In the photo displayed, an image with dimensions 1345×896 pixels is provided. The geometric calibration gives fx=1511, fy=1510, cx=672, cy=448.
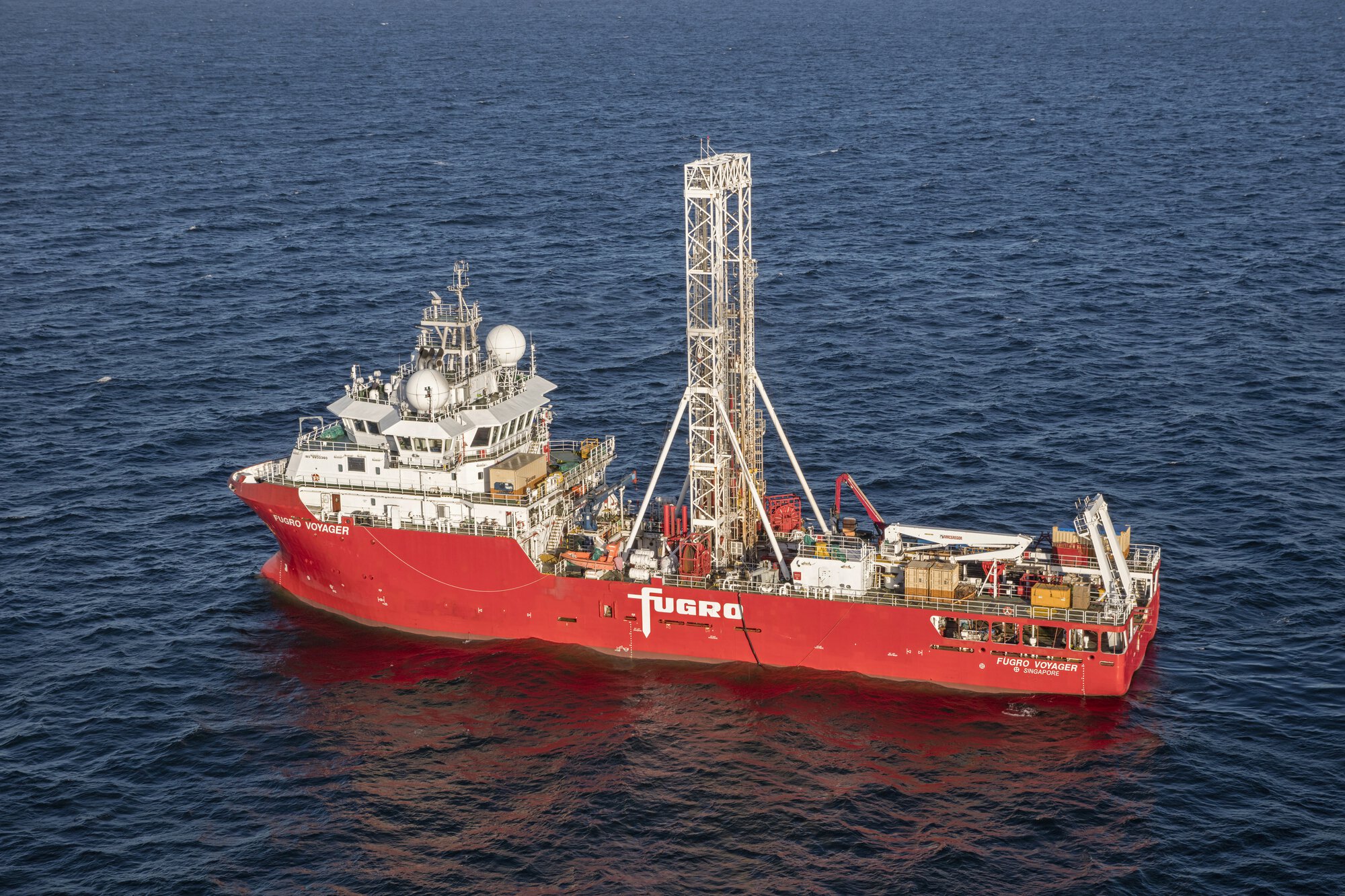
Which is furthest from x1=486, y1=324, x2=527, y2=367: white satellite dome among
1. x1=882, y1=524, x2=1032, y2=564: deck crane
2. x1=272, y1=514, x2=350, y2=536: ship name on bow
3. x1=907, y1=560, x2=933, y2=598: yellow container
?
x1=907, y1=560, x2=933, y2=598: yellow container

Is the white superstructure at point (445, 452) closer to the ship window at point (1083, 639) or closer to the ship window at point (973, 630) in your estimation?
the ship window at point (973, 630)

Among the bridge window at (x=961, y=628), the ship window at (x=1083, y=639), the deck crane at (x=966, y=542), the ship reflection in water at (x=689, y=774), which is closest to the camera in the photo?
the ship reflection in water at (x=689, y=774)

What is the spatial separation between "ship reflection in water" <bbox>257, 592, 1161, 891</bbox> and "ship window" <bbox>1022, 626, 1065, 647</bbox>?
89.1 inches

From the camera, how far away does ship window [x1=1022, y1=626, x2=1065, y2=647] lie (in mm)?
60000

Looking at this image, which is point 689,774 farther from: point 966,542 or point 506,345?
point 506,345

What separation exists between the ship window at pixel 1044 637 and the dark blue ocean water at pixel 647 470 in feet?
8.60

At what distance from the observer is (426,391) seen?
211ft

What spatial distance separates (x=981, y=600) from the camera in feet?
199

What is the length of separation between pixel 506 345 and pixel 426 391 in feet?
17.9

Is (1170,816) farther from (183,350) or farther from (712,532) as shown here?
(183,350)

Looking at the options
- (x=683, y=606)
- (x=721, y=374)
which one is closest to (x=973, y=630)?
(x=683, y=606)

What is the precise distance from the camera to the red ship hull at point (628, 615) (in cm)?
6050

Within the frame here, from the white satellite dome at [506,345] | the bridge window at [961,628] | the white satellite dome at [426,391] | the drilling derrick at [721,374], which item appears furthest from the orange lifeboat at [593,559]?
the bridge window at [961,628]

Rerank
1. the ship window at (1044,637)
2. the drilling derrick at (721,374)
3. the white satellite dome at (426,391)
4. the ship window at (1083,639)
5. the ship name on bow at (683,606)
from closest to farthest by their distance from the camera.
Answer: the ship window at (1083,639) → the ship window at (1044,637) → the ship name on bow at (683,606) → the drilling derrick at (721,374) → the white satellite dome at (426,391)
